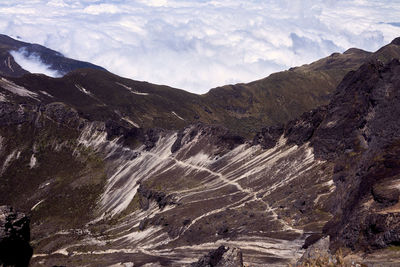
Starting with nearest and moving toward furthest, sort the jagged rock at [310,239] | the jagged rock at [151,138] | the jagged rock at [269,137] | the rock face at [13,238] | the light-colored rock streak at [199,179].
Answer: the rock face at [13,238], the jagged rock at [310,239], the light-colored rock streak at [199,179], the jagged rock at [269,137], the jagged rock at [151,138]

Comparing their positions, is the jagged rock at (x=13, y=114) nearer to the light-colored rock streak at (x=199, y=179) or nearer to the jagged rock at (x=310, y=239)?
the light-colored rock streak at (x=199, y=179)

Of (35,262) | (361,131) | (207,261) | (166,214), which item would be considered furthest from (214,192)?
(207,261)

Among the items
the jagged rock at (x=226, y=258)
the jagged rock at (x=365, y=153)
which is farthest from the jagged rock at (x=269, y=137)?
the jagged rock at (x=226, y=258)

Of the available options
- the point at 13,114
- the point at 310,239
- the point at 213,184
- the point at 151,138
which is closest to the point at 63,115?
the point at 13,114

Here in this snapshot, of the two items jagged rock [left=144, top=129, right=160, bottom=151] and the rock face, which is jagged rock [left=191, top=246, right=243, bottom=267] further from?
jagged rock [left=144, top=129, right=160, bottom=151]

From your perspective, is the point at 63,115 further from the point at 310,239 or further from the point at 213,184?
the point at 310,239

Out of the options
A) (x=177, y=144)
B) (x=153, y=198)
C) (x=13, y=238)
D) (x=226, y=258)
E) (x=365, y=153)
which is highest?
(x=365, y=153)
